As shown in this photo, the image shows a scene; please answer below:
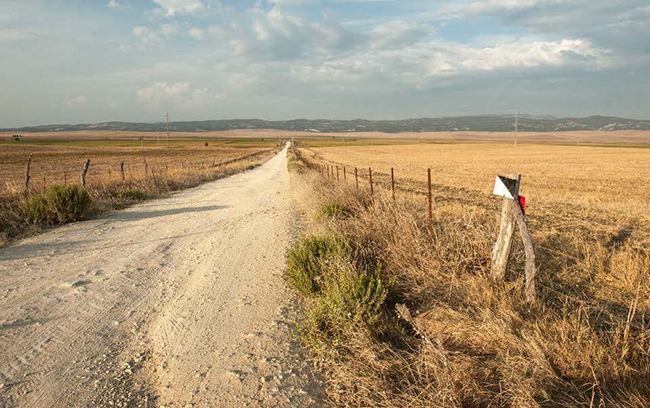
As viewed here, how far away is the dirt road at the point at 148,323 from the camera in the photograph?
3.44 meters

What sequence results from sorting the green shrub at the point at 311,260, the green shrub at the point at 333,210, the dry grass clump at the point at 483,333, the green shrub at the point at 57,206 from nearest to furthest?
the dry grass clump at the point at 483,333, the green shrub at the point at 311,260, the green shrub at the point at 333,210, the green shrub at the point at 57,206

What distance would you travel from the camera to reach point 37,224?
968 centimetres

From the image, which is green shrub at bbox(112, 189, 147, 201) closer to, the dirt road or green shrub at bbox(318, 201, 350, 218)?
the dirt road

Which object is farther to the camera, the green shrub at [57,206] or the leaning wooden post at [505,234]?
the green shrub at [57,206]

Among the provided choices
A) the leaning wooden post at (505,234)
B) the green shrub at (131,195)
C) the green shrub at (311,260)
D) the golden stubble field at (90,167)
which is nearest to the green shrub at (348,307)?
the green shrub at (311,260)

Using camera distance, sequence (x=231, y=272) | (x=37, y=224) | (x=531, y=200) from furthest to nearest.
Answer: (x=531, y=200) → (x=37, y=224) → (x=231, y=272)

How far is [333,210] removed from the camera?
8.70 m

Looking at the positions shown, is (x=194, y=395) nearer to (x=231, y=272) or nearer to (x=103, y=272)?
(x=231, y=272)

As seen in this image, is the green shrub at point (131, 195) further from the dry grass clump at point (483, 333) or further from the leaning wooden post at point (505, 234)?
the leaning wooden post at point (505, 234)

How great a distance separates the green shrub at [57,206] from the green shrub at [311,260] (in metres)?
7.44

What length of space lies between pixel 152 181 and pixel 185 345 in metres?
15.3

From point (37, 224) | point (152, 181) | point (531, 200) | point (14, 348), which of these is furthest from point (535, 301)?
point (152, 181)

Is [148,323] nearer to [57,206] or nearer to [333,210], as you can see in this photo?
[333,210]

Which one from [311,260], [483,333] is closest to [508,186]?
[483,333]
